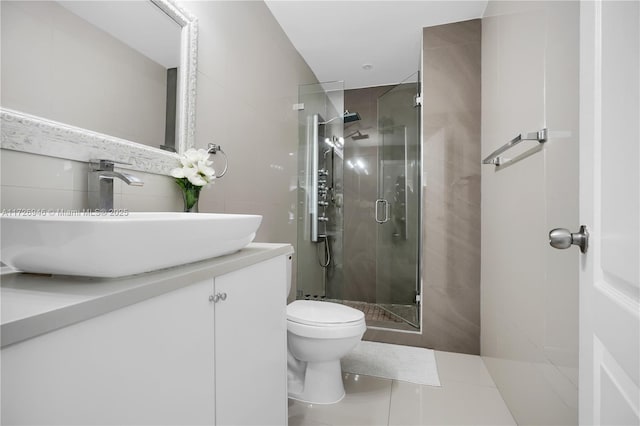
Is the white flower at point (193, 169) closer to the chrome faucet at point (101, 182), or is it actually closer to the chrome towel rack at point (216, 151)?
the chrome towel rack at point (216, 151)

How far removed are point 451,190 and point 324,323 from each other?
1488 millimetres

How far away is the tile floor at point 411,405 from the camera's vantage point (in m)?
1.57

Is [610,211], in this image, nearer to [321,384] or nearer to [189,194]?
[189,194]

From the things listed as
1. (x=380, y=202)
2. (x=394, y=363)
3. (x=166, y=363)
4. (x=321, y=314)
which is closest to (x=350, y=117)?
(x=380, y=202)

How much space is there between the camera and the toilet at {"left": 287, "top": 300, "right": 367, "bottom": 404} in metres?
1.61

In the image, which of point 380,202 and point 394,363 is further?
point 380,202

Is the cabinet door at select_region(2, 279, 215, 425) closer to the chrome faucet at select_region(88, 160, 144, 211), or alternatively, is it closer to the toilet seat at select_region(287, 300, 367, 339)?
the chrome faucet at select_region(88, 160, 144, 211)

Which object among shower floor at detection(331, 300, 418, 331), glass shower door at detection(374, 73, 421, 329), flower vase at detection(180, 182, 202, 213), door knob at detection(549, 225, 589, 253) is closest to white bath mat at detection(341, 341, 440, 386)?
shower floor at detection(331, 300, 418, 331)

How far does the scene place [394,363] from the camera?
7.09 ft

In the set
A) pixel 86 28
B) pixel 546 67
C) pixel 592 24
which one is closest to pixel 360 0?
pixel 546 67

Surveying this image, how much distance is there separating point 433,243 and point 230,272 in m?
1.98

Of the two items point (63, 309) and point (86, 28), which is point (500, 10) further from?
point (63, 309)

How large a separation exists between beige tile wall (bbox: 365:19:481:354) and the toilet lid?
94cm

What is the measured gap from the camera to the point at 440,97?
2.47 m
